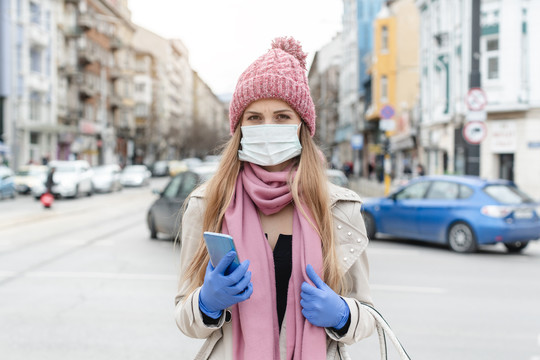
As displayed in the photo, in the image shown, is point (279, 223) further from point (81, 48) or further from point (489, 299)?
point (81, 48)

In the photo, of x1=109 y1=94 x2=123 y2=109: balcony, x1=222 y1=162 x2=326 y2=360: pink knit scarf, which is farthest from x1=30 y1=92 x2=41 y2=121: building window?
x1=222 y1=162 x2=326 y2=360: pink knit scarf

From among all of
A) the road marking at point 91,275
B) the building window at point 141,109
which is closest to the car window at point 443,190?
the road marking at point 91,275

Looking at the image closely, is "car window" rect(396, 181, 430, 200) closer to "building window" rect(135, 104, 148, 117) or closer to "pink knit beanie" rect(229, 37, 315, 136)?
"pink knit beanie" rect(229, 37, 315, 136)

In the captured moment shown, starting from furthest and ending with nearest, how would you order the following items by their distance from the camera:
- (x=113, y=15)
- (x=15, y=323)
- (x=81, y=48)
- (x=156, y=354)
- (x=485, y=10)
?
(x=113, y=15) < (x=81, y=48) < (x=485, y=10) < (x=15, y=323) < (x=156, y=354)

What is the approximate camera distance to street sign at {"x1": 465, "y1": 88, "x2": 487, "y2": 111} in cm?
1473

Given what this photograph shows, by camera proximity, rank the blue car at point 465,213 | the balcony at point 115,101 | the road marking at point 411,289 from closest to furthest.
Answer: the road marking at point 411,289 < the blue car at point 465,213 < the balcony at point 115,101

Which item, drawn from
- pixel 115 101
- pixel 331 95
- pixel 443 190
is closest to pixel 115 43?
pixel 115 101

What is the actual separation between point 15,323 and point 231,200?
477 cm

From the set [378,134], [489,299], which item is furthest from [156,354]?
[378,134]

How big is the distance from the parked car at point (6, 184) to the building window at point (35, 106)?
673 inches

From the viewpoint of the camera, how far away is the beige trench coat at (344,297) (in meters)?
2.15

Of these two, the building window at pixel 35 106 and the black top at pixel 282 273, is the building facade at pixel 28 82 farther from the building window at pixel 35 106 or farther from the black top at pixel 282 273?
the black top at pixel 282 273

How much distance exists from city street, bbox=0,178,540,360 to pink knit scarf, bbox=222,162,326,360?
20.9 inches

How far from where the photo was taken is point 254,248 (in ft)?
7.09
